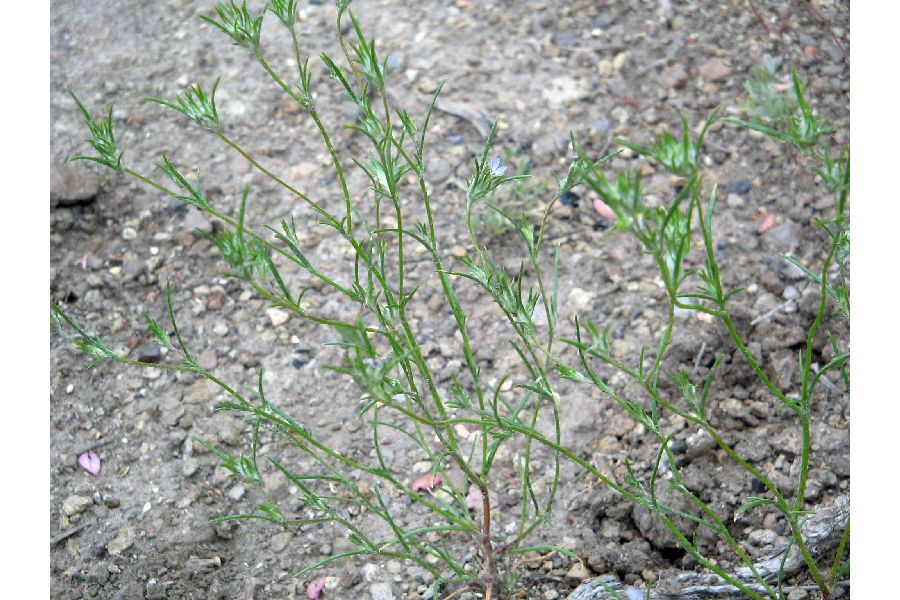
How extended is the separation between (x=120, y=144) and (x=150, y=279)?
2.30 ft

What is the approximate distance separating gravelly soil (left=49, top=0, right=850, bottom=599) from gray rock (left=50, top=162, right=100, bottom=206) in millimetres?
12

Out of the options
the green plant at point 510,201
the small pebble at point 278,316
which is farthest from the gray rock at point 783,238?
the small pebble at point 278,316

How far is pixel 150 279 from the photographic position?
10.1ft

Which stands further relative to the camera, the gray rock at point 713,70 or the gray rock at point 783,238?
the gray rock at point 713,70

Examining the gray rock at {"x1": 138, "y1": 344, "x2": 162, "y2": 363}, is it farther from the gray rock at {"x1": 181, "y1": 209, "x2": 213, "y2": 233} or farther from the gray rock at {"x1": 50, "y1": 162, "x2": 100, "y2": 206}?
the gray rock at {"x1": 50, "y1": 162, "x2": 100, "y2": 206}

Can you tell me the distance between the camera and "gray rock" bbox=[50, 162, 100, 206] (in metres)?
3.16

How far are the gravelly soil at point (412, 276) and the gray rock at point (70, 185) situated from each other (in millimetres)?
12

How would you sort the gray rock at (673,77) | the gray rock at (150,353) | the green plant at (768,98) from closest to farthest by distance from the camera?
1. the gray rock at (150,353)
2. the green plant at (768,98)
3. the gray rock at (673,77)

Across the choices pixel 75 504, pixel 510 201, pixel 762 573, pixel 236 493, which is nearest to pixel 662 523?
pixel 762 573

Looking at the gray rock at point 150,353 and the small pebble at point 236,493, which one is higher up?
the gray rock at point 150,353

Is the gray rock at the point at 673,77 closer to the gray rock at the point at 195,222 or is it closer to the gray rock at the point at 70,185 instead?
the gray rock at the point at 195,222

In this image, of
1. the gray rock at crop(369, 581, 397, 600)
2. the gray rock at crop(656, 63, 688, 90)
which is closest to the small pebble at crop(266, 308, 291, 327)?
the gray rock at crop(369, 581, 397, 600)

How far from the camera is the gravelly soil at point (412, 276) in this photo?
2.33 metres

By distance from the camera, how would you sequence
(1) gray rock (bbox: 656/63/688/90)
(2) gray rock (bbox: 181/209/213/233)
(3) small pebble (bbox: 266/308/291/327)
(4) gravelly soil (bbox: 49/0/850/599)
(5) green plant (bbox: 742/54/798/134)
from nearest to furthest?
(4) gravelly soil (bbox: 49/0/850/599) → (3) small pebble (bbox: 266/308/291/327) → (5) green plant (bbox: 742/54/798/134) → (2) gray rock (bbox: 181/209/213/233) → (1) gray rock (bbox: 656/63/688/90)
